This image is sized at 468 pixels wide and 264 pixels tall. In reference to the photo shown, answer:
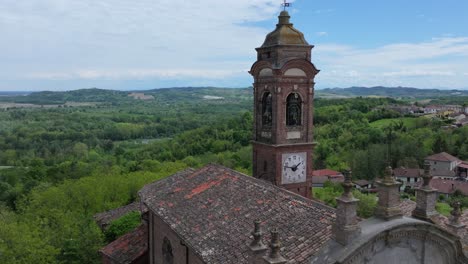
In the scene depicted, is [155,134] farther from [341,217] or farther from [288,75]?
[341,217]

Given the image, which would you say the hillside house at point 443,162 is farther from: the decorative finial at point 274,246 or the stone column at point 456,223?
the decorative finial at point 274,246

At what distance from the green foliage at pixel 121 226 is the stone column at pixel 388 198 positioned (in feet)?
68.5

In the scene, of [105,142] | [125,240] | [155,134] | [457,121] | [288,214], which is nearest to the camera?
[288,214]

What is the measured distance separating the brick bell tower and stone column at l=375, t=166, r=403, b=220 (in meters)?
9.37

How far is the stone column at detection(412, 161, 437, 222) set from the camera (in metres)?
12.6

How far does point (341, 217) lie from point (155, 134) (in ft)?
514

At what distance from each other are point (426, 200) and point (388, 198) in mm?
2093

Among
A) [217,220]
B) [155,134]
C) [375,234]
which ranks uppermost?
[375,234]

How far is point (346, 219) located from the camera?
10.3 m

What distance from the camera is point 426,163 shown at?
12.7 metres

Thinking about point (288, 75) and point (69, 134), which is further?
point (69, 134)

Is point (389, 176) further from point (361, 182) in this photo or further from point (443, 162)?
point (443, 162)

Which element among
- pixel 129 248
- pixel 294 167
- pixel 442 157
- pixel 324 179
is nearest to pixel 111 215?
pixel 129 248

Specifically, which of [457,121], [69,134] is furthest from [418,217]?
[69,134]
